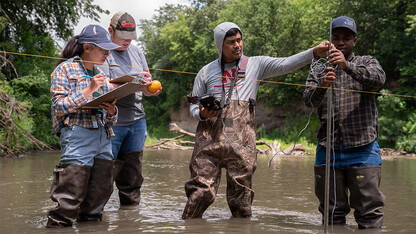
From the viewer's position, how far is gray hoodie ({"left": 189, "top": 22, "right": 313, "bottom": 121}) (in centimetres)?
466

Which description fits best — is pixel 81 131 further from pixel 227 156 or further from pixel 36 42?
pixel 36 42

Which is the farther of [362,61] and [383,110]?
[383,110]

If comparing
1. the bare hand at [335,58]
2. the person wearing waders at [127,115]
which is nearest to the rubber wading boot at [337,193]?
the bare hand at [335,58]

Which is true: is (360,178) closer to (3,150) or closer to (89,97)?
(89,97)

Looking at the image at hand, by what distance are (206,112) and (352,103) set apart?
1363mm

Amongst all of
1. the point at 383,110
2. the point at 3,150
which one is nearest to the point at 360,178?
the point at 3,150

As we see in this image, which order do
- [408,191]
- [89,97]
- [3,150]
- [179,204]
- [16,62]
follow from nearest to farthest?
1. [89,97]
2. [179,204]
3. [408,191]
4. [3,150]
5. [16,62]

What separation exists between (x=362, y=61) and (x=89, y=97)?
2.53 metres

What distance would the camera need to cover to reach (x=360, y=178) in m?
4.24

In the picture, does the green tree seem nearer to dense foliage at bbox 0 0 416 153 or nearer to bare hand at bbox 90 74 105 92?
dense foliage at bbox 0 0 416 153

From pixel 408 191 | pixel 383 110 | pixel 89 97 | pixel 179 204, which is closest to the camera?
pixel 89 97

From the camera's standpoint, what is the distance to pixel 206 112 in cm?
452

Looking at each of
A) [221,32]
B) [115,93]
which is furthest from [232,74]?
[115,93]

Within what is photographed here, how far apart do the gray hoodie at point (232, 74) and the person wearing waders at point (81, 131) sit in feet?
3.12
